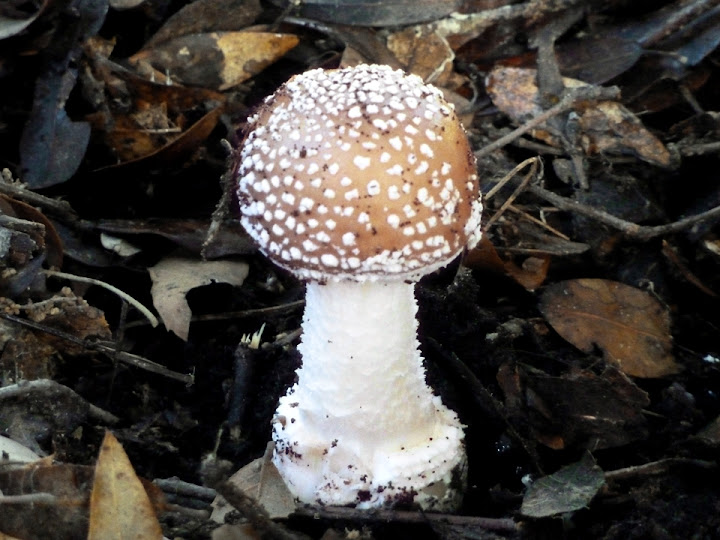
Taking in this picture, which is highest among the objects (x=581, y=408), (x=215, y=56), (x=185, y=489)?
(x=215, y=56)

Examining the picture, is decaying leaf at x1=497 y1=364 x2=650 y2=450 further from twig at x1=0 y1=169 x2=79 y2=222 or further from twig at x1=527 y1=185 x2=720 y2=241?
twig at x1=0 y1=169 x2=79 y2=222

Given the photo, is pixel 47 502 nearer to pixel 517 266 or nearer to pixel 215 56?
pixel 517 266

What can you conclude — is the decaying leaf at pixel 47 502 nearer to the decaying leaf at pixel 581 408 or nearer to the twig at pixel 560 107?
the decaying leaf at pixel 581 408

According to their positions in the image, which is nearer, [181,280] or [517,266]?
[181,280]

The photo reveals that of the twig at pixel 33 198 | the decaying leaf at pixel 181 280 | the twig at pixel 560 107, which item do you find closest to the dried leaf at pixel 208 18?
the twig at pixel 33 198

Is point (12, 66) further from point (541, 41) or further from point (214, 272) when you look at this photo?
point (541, 41)

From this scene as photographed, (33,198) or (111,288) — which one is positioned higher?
(33,198)

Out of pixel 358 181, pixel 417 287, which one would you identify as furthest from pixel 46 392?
pixel 417 287
